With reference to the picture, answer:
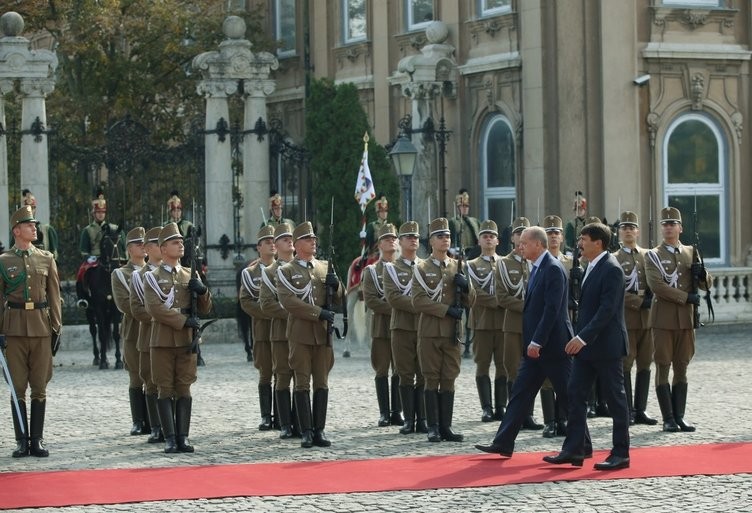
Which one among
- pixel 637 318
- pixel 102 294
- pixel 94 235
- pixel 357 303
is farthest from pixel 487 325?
pixel 94 235

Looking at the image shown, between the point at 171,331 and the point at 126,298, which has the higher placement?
the point at 126,298

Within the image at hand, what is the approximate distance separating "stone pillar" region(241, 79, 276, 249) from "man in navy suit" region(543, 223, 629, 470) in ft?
48.9

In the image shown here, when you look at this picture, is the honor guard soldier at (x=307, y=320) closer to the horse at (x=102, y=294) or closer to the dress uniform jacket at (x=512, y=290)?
the dress uniform jacket at (x=512, y=290)

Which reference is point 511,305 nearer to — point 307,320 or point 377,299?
point 377,299

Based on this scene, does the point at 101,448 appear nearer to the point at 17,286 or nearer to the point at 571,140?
the point at 17,286

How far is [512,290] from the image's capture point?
659 inches

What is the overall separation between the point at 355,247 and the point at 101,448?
48.0ft

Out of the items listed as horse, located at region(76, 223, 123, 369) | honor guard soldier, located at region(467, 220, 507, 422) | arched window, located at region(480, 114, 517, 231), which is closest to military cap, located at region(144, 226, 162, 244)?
honor guard soldier, located at region(467, 220, 507, 422)

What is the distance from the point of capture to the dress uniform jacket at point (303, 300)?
50.5ft

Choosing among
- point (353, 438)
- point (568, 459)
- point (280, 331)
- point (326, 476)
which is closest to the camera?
point (326, 476)

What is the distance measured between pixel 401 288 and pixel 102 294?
27.4ft

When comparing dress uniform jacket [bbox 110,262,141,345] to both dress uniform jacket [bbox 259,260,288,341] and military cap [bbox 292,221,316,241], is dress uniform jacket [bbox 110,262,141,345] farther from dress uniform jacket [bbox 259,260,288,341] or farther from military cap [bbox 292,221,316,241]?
military cap [bbox 292,221,316,241]

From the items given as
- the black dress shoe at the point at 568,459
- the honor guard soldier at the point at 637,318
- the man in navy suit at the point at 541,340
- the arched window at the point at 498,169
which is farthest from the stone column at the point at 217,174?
the black dress shoe at the point at 568,459

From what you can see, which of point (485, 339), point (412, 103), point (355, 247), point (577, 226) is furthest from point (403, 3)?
point (485, 339)
